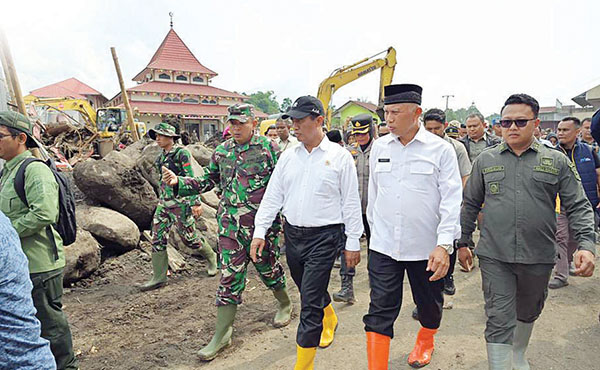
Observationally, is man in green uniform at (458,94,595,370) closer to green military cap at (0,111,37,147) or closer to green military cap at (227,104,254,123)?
green military cap at (227,104,254,123)

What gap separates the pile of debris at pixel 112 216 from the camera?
5.03 metres

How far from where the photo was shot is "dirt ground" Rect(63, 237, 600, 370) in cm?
334

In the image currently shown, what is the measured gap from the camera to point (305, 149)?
317cm

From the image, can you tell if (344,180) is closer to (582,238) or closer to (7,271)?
(582,238)

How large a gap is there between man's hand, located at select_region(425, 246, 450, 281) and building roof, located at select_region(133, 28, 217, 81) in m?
31.0

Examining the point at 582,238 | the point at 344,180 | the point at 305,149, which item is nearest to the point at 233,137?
the point at 305,149

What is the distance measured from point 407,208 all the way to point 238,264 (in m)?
1.60

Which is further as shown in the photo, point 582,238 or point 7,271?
point 582,238

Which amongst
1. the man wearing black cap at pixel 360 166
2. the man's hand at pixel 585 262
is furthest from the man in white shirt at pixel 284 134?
the man's hand at pixel 585 262

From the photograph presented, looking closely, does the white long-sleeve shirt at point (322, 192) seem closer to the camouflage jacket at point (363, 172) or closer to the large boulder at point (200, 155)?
the camouflage jacket at point (363, 172)

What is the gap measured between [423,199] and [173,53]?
33528 millimetres

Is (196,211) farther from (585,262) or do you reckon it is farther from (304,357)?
(585,262)

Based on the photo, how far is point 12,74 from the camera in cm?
501

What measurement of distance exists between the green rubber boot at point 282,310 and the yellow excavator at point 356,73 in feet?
31.2
